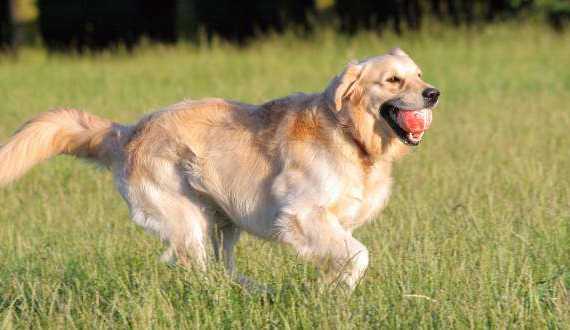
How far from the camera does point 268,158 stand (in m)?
5.42

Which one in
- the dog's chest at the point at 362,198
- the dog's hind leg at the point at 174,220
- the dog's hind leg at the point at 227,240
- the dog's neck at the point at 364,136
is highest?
the dog's neck at the point at 364,136

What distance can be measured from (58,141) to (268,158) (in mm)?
1341

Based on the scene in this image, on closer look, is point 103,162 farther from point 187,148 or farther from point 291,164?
point 291,164

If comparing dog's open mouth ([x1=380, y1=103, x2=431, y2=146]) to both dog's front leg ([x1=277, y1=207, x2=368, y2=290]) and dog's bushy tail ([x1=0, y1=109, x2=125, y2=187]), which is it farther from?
dog's bushy tail ([x1=0, y1=109, x2=125, y2=187])

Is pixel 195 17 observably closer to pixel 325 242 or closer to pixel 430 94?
pixel 430 94

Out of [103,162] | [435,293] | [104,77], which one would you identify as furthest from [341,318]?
[104,77]

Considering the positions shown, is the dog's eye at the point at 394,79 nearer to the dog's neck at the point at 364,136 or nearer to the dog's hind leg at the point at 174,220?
the dog's neck at the point at 364,136

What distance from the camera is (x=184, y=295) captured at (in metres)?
4.80

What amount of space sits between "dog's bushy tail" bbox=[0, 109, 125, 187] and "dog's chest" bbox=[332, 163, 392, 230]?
1437 mm

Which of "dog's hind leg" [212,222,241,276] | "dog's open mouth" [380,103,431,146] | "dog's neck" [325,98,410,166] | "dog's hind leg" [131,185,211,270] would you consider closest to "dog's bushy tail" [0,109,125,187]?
"dog's hind leg" [131,185,211,270]

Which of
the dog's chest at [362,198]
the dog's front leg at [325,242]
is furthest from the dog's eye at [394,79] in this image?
the dog's front leg at [325,242]

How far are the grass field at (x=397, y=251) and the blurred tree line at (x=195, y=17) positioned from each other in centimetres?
1165

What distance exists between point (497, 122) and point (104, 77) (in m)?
8.79

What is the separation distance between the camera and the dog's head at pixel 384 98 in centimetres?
521
